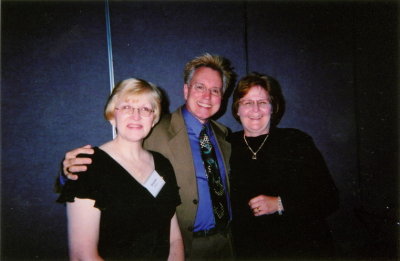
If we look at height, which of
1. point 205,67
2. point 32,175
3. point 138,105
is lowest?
point 32,175

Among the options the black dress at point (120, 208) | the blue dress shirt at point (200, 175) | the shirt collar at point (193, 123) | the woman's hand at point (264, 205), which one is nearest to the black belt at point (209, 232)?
the blue dress shirt at point (200, 175)

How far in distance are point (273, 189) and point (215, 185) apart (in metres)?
0.47

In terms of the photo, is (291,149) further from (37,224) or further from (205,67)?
(37,224)

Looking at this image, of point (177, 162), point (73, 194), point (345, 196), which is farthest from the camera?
point (345, 196)

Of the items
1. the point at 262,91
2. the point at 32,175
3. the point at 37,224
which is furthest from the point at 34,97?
the point at 262,91

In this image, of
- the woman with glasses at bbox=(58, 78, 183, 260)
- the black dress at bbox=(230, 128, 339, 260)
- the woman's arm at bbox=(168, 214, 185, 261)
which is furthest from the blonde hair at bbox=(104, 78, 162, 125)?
the black dress at bbox=(230, 128, 339, 260)

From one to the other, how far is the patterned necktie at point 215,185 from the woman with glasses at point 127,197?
34 centimetres

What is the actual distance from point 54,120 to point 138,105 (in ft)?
4.77

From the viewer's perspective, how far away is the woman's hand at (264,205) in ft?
5.55

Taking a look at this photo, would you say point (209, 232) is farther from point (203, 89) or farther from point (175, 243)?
point (203, 89)

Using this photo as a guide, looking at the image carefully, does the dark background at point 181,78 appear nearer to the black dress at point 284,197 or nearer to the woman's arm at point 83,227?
the black dress at point 284,197

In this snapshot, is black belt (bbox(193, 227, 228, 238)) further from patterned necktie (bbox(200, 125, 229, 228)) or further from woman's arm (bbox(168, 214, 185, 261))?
woman's arm (bbox(168, 214, 185, 261))

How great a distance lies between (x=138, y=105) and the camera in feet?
4.51

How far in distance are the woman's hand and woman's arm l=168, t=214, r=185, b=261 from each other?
1.95 feet
